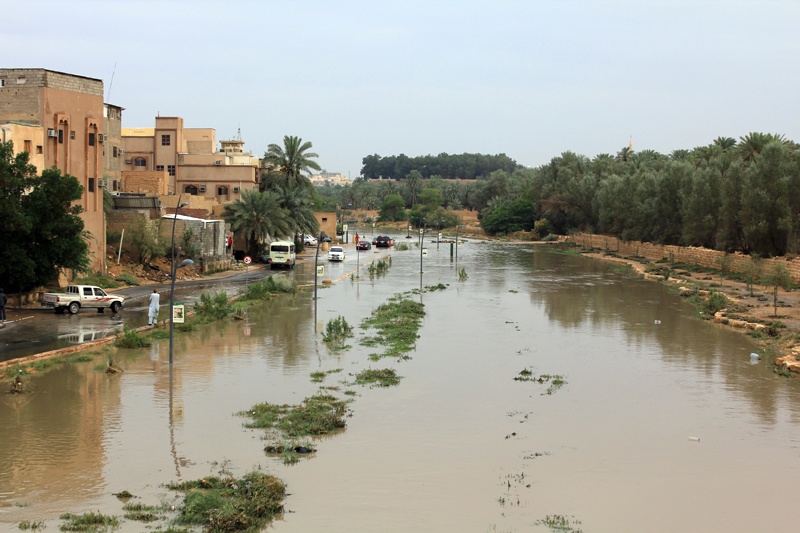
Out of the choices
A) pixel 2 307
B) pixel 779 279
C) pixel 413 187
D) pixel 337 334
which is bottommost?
pixel 337 334

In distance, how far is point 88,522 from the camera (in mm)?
13688

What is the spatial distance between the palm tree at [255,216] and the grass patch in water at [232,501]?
166 ft

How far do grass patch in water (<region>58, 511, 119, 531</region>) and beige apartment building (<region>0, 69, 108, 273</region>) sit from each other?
30044mm

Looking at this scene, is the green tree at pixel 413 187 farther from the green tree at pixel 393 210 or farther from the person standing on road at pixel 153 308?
the person standing on road at pixel 153 308

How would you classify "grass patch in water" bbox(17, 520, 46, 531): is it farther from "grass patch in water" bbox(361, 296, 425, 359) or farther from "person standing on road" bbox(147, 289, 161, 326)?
"person standing on road" bbox(147, 289, 161, 326)

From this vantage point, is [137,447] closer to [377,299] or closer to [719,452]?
[719,452]

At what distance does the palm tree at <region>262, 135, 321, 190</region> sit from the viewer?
274 ft

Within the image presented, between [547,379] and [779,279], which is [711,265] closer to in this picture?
[779,279]

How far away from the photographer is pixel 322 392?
2338 cm

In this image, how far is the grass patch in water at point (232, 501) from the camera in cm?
1378

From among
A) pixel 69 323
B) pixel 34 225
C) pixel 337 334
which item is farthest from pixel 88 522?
pixel 34 225

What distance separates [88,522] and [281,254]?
171ft

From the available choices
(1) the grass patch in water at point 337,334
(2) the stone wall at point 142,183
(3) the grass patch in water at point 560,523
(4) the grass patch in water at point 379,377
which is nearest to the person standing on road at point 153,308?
(1) the grass patch in water at point 337,334

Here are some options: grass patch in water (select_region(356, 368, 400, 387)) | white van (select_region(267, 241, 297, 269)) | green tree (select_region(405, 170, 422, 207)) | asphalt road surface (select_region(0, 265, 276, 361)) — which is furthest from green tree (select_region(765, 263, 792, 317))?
green tree (select_region(405, 170, 422, 207))
